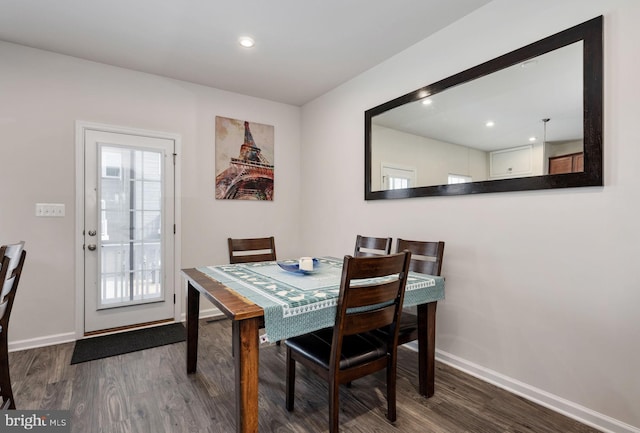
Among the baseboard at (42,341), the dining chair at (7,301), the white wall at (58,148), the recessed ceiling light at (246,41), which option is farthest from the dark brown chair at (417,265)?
the baseboard at (42,341)

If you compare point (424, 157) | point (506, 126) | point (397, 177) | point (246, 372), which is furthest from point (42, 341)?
point (506, 126)

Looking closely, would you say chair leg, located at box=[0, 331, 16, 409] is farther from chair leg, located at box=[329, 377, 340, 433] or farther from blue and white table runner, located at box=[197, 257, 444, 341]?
→ chair leg, located at box=[329, 377, 340, 433]

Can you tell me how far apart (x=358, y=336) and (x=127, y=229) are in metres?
2.58

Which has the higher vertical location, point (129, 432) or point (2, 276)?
point (2, 276)

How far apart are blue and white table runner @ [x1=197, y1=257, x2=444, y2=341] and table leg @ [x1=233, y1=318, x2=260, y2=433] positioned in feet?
0.22

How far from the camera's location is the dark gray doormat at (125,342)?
2.62 m

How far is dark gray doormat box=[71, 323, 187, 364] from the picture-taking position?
2622mm

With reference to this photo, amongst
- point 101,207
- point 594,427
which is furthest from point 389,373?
point 101,207

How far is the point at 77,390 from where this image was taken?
6.79 feet

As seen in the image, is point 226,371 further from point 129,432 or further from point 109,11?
point 109,11

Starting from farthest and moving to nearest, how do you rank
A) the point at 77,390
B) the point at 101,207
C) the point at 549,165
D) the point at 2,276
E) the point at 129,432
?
the point at 101,207 → the point at 77,390 → the point at 549,165 → the point at 129,432 → the point at 2,276

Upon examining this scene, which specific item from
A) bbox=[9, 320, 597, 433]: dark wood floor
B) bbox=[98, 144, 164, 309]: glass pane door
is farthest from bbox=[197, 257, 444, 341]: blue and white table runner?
bbox=[98, 144, 164, 309]: glass pane door

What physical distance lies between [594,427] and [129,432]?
248 centimetres

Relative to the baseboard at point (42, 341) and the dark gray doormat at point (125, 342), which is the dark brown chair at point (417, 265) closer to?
the dark gray doormat at point (125, 342)
